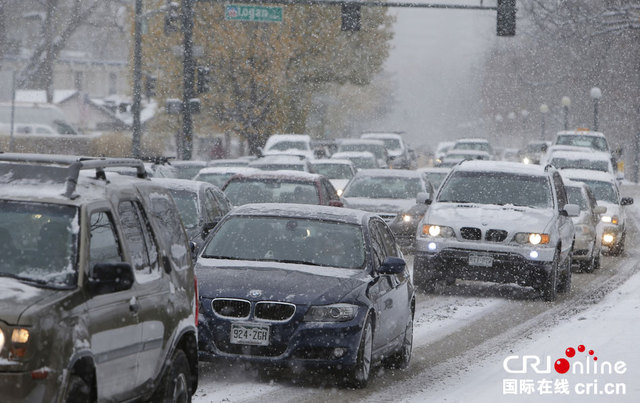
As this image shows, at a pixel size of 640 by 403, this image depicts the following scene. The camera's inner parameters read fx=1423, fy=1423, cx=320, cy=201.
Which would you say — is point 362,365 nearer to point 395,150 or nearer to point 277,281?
point 277,281

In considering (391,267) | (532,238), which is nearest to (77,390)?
(391,267)

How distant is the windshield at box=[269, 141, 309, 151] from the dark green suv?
3580 centimetres

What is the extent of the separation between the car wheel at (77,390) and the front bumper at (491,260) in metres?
12.0

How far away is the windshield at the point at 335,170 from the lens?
3547 centimetres

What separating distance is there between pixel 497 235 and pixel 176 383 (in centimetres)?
1081

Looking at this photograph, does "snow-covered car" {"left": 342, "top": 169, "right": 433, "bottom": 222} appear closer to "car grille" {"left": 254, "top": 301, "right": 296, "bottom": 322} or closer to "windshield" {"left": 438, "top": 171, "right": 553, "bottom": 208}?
"windshield" {"left": 438, "top": 171, "right": 553, "bottom": 208}

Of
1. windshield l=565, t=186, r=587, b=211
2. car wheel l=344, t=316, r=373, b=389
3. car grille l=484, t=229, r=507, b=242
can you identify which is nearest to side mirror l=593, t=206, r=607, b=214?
windshield l=565, t=186, r=587, b=211

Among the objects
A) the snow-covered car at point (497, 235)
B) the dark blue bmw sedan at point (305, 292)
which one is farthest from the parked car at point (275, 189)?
the dark blue bmw sedan at point (305, 292)

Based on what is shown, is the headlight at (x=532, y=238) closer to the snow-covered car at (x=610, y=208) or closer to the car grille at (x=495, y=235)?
the car grille at (x=495, y=235)

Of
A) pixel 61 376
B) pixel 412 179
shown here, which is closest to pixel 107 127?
pixel 412 179

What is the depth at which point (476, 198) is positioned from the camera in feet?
64.6

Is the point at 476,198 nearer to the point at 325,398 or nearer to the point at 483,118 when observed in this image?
the point at 325,398

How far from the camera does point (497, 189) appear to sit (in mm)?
19766

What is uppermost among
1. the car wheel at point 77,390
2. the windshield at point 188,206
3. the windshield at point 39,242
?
the windshield at point 39,242
